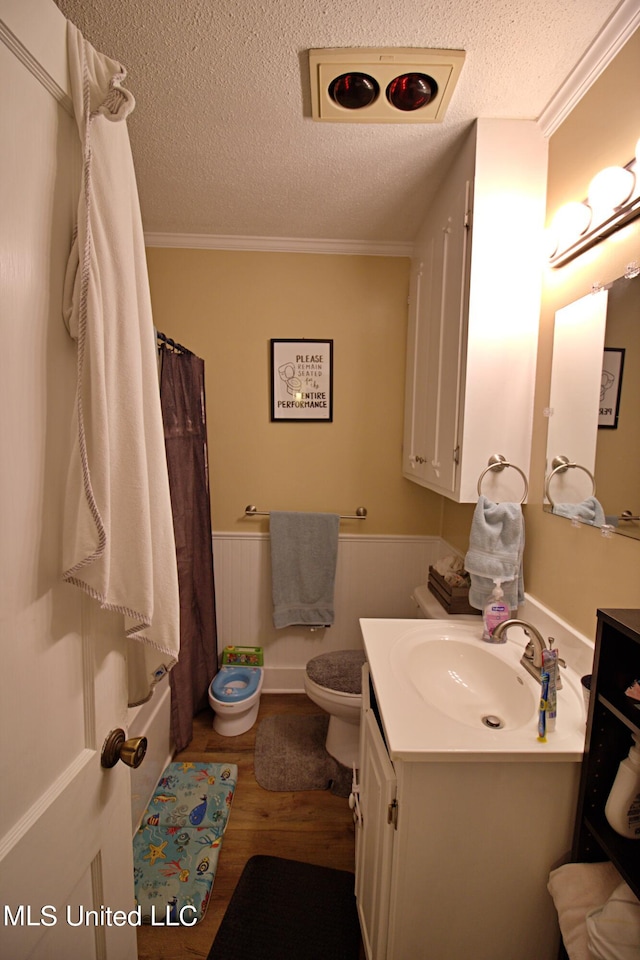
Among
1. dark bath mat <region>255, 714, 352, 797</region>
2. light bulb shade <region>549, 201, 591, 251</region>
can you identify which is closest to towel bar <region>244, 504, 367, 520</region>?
dark bath mat <region>255, 714, 352, 797</region>

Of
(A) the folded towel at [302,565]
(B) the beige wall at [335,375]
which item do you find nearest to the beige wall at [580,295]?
(B) the beige wall at [335,375]

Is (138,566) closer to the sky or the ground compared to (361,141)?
closer to the ground

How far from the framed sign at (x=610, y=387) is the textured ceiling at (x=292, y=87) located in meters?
0.80

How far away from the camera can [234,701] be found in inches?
76.7

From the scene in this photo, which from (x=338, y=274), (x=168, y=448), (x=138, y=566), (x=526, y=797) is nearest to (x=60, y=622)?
(x=138, y=566)

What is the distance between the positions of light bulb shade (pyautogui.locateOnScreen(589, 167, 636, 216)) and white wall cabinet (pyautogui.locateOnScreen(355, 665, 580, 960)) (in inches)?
50.2

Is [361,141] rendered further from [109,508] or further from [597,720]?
[597,720]

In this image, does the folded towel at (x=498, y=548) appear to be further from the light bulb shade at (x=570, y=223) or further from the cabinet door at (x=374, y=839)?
the light bulb shade at (x=570, y=223)

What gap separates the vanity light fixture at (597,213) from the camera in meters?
0.91

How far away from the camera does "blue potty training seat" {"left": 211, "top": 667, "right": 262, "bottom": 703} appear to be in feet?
6.52

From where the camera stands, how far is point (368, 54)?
3.45ft

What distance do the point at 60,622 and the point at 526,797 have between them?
38.5 inches

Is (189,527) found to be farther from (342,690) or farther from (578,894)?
(578,894)

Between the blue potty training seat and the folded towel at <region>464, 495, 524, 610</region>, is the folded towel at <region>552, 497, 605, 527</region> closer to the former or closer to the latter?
the folded towel at <region>464, 495, 524, 610</region>
